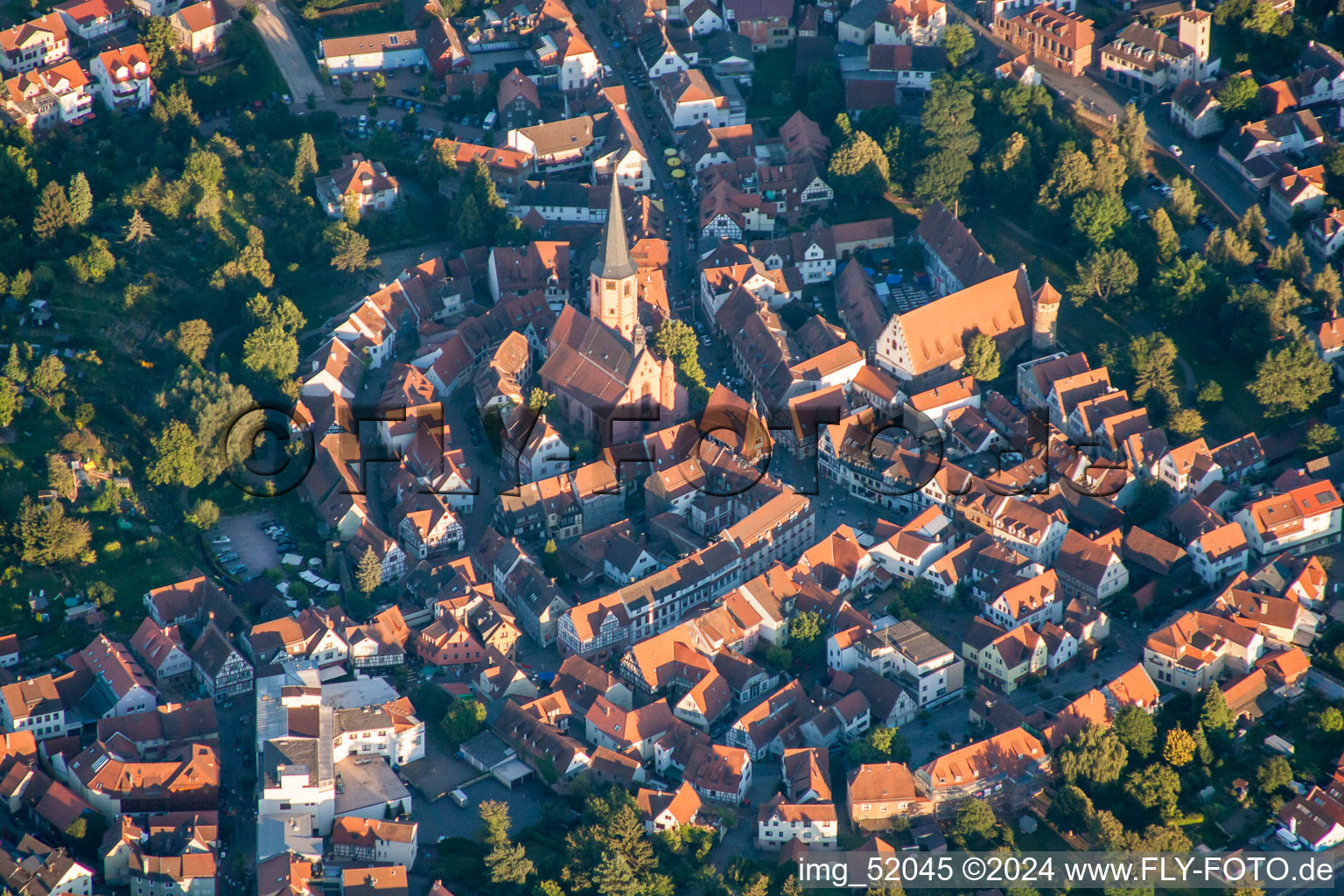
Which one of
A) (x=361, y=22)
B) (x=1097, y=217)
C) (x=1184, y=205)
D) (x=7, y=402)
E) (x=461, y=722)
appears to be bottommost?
(x=461, y=722)

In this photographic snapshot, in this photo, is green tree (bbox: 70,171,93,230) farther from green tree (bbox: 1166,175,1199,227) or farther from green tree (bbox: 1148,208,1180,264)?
green tree (bbox: 1166,175,1199,227)

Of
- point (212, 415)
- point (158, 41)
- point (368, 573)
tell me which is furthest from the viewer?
point (158, 41)

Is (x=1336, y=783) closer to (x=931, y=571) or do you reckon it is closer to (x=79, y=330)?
(x=931, y=571)

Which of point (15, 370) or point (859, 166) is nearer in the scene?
point (15, 370)

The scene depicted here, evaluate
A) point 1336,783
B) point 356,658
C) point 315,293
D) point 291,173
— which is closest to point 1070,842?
point 1336,783

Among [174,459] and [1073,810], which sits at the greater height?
[174,459]

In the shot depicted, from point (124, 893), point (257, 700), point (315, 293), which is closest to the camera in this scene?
point (124, 893)

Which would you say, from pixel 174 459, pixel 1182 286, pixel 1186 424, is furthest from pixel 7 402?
pixel 1182 286

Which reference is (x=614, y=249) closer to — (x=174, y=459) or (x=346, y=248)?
(x=346, y=248)
